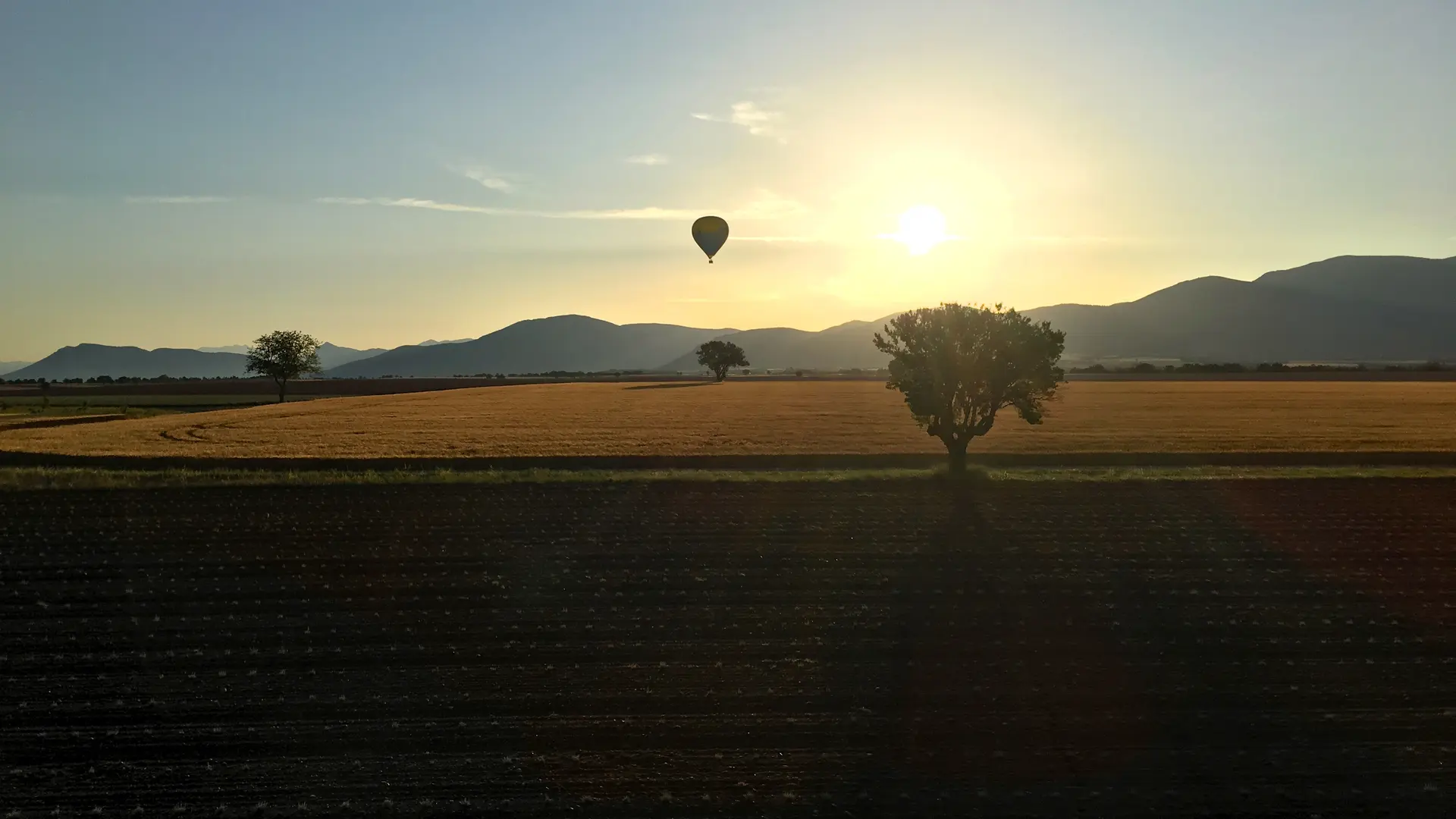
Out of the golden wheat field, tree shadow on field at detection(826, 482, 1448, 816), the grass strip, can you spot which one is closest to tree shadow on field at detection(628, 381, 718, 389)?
the golden wheat field

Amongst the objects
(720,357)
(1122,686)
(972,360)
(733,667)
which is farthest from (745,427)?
(720,357)

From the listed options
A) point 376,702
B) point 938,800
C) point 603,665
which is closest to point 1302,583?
point 938,800

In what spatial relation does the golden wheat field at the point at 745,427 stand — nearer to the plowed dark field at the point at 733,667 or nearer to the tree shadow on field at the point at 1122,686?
the plowed dark field at the point at 733,667

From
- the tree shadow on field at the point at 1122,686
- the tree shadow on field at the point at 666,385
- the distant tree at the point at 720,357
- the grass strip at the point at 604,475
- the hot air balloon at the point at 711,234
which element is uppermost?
the hot air balloon at the point at 711,234

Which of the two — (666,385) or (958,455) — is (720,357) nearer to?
(666,385)

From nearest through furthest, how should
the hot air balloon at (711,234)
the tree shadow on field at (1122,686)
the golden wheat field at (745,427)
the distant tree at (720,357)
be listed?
the tree shadow on field at (1122,686), the golden wheat field at (745,427), the hot air balloon at (711,234), the distant tree at (720,357)

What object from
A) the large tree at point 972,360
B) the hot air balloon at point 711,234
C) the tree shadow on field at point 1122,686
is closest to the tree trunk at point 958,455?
the large tree at point 972,360

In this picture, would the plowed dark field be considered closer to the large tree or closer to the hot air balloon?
the large tree
